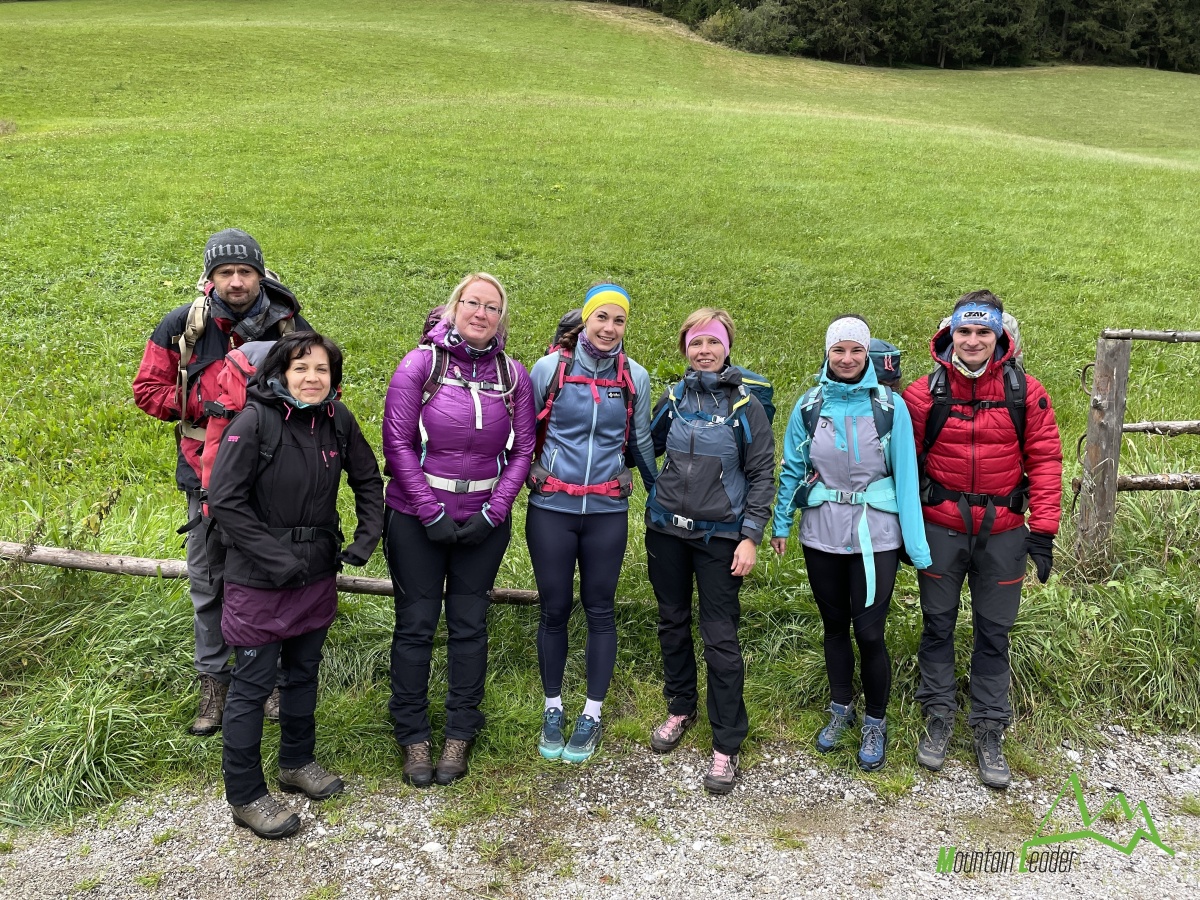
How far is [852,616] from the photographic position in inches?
172

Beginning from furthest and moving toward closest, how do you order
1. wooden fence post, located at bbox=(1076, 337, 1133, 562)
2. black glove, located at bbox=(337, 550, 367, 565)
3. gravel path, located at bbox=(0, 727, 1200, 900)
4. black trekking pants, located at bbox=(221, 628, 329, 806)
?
1. wooden fence post, located at bbox=(1076, 337, 1133, 562)
2. black glove, located at bbox=(337, 550, 367, 565)
3. black trekking pants, located at bbox=(221, 628, 329, 806)
4. gravel path, located at bbox=(0, 727, 1200, 900)

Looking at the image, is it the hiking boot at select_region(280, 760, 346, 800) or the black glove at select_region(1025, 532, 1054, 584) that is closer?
the hiking boot at select_region(280, 760, 346, 800)

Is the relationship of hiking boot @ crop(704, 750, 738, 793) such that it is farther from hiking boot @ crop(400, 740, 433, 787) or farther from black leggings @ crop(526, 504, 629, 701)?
hiking boot @ crop(400, 740, 433, 787)

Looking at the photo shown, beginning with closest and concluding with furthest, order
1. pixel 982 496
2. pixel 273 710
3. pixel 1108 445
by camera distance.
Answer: pixel 982 496 → pixel 273 710 → pixel 1108 445

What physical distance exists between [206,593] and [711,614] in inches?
104

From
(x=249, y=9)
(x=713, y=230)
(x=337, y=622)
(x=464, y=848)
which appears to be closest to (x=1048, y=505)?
(x=464, y=848)

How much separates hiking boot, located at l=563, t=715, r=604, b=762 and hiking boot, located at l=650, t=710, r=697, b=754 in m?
0.30

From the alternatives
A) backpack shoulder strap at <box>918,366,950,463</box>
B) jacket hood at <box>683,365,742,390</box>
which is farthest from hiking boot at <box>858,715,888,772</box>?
jacket hood at <box>683,365,742,390</box>

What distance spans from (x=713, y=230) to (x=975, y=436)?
1253cm

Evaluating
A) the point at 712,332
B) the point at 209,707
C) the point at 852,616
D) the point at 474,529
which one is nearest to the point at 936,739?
the point at 852,616

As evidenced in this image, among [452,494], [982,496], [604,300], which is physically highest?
[604,300]

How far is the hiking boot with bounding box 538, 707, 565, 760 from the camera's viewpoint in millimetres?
4402

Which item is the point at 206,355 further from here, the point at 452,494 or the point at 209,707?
the point at 209,707

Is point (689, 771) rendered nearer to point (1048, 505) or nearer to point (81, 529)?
point (1048, 505)
